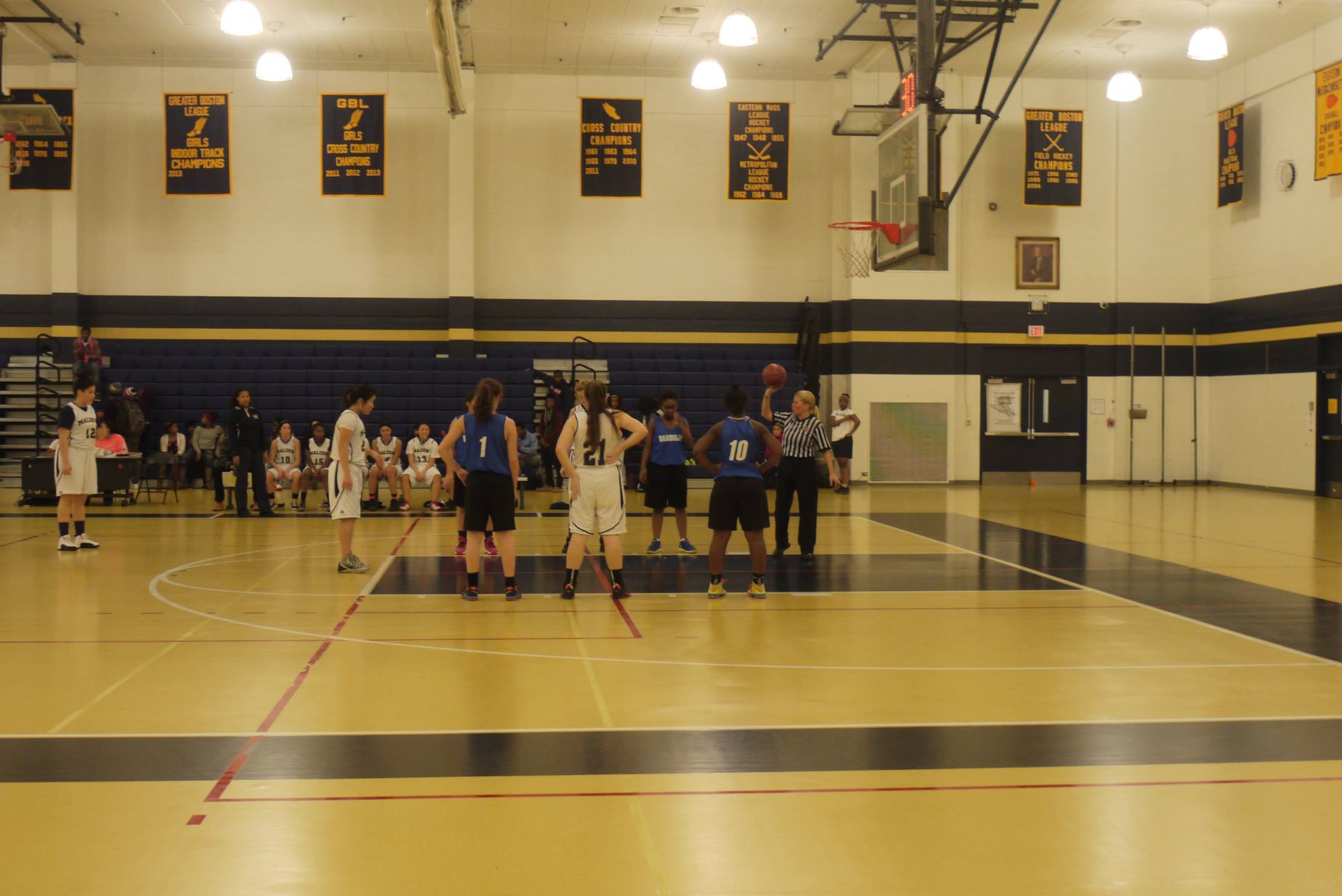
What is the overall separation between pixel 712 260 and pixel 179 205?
10.0m

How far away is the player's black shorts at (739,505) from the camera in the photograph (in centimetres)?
866

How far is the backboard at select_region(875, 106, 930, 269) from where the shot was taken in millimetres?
11688

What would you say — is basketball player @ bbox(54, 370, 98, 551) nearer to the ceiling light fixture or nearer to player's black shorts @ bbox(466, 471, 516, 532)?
player's black shorts @ bbox(466, 471, 516, 532)

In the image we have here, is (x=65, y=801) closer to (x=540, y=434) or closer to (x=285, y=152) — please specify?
(x=540, y=434)

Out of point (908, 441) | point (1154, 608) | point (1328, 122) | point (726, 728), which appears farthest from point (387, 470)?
point (1328, 122)

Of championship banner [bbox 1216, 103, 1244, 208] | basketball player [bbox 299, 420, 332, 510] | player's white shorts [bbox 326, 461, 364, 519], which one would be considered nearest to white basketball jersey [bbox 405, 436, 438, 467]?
basketball player [bbox 299, 420, 332, 510]

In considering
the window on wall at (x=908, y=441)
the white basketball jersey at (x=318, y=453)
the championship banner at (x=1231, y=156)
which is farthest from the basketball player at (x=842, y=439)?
the white basketball jersey at (x=318, y=453)

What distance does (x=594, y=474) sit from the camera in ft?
27.6

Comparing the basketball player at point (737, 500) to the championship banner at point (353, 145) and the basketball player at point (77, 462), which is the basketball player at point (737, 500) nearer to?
the basketball player at point (77, 462)

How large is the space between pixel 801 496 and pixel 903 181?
394 cm

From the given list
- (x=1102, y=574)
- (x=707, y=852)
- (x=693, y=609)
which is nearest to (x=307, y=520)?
(x=693, y=609)

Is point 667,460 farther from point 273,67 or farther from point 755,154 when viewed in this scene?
point 755,154

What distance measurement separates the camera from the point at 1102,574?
9875 millimetres

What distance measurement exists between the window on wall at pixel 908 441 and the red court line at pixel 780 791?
1804cm
